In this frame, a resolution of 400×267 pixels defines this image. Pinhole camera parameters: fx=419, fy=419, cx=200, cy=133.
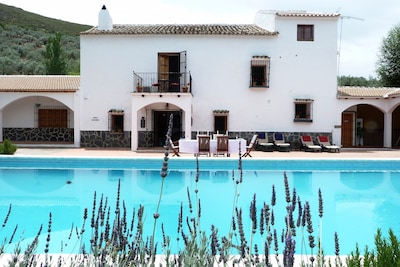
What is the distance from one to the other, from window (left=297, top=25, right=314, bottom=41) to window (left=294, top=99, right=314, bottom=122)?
9.66ft

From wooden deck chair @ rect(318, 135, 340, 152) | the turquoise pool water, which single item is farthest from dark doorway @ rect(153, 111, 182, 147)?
wooden deck chair @ rect(318, 135, 340, 152)

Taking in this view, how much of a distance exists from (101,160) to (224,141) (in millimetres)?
4400

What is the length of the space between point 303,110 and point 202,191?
37.4 ft

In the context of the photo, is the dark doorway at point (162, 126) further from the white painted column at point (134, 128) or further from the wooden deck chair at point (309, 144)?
the wooden deck chair at point (309, 144)

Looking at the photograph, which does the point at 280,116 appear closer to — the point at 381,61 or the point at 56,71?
the point at 381,61

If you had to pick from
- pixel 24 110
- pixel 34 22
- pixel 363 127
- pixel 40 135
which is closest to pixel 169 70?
pixel 40 135

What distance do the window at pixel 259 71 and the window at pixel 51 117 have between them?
31.8 ft

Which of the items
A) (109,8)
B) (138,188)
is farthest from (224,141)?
(109,8)

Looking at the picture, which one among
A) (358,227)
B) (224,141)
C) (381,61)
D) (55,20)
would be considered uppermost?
(55,20)

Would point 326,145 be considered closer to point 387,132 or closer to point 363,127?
point 387,132

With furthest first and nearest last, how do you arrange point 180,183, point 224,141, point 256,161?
1. point 224,141
2. point 256,161
3. point 180,183

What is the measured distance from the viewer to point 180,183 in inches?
443

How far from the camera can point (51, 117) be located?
21.4 m

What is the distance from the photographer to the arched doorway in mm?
22266
